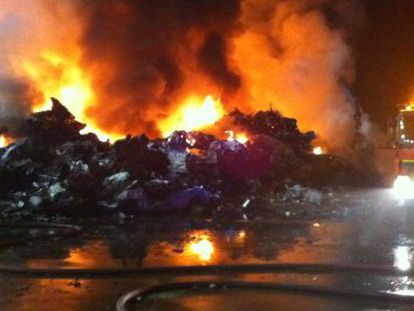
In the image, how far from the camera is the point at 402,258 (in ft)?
25.4

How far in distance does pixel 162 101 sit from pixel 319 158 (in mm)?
6660

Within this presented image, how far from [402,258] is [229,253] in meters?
2.31

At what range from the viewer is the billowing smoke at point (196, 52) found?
20.0m

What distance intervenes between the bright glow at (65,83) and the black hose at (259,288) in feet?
44.6

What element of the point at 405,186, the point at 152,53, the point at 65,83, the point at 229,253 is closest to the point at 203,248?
the point at 229,253

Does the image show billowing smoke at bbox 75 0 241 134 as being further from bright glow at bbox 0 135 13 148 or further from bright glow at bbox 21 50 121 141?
bright glow at bbox 0 135 13 148

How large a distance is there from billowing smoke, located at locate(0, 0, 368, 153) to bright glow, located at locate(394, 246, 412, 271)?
526 inches

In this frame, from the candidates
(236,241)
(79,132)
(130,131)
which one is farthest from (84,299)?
(130,131)

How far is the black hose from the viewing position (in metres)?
5.46

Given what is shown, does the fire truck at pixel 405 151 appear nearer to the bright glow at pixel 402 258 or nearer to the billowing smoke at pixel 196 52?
the bright glow at pixel 402 258

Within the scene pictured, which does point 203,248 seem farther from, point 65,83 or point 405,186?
point 65,83

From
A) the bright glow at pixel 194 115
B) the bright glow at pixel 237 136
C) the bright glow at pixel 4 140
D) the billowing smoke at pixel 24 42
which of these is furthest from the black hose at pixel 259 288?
the bright glow at pixel 194 115

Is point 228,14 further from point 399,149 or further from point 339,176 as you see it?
point 399,149

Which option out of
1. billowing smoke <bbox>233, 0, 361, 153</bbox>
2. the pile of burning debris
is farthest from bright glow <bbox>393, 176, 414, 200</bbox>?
billowing smoke <bbox>233, 0, 361, 153</bbox>
